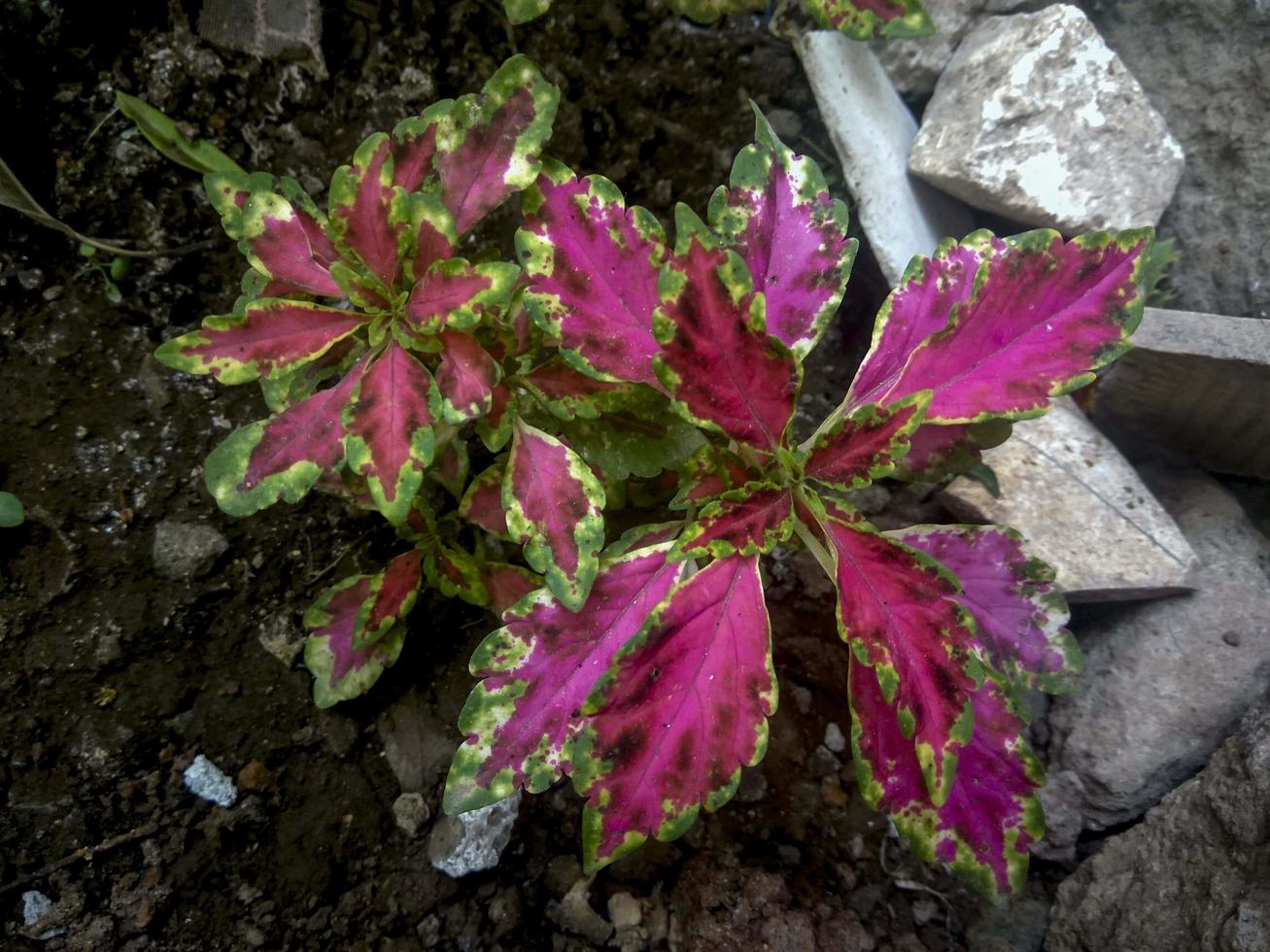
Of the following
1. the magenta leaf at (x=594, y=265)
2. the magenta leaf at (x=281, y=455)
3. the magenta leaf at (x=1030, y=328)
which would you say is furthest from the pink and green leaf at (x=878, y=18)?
the magenta leaf at (x=281, y=455)

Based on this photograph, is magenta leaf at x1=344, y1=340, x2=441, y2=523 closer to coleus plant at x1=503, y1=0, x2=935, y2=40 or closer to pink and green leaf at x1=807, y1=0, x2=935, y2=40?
coleus plant at x1=503, y1=0, x2=935, y2=40

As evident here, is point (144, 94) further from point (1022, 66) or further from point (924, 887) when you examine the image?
point (924, 887)

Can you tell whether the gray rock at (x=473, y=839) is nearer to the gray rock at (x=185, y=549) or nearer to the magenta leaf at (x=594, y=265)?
the gray rock at (x=185, y=549)

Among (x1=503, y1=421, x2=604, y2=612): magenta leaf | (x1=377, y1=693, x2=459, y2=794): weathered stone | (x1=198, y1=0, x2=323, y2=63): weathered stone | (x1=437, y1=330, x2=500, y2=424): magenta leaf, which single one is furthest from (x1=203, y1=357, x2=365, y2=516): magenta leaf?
(x1=198, y1=0, x2=323, y2=63): weathered stone

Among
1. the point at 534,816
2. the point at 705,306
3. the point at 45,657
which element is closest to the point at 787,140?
the point at 705,306

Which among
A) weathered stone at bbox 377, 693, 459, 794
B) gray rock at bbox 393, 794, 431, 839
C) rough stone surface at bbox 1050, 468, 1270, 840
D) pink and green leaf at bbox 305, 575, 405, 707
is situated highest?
rough stone surface at bbox 1050, 468, 1270, 840
